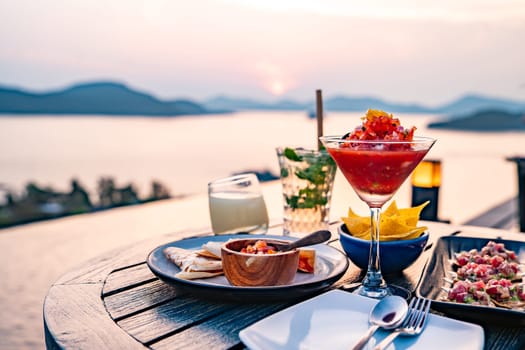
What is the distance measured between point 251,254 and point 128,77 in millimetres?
14268

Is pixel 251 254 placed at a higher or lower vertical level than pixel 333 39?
lower

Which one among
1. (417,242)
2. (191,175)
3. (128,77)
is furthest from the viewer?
(128,77)

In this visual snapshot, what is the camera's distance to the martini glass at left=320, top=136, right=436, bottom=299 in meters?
1.05

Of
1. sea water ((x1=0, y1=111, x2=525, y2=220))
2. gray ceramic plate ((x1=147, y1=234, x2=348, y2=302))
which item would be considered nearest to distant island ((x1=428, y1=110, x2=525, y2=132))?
sea water ((x1=0, y1=111, x2=525, y2=220))

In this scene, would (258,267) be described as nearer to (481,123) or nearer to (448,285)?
(448,285)

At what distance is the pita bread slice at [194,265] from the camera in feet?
3.62

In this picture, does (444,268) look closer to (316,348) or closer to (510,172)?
(316,348)

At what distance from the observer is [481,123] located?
26172 mm

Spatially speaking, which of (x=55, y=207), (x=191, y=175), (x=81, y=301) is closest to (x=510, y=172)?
(x=191, y=175)

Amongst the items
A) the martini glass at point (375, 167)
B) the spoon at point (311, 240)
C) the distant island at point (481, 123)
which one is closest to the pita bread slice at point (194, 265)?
the spoon at point (311, 240)

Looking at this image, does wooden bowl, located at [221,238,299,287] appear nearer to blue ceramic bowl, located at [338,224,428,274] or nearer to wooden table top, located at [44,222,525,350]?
wooden table top, located at [44,222,525,350]

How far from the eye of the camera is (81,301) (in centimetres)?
108

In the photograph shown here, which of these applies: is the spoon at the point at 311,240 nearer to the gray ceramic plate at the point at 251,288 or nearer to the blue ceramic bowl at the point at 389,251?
the gray ceramic plate at the point at 251,288

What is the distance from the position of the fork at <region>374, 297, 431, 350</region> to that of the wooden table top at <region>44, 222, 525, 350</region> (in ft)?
0.38
